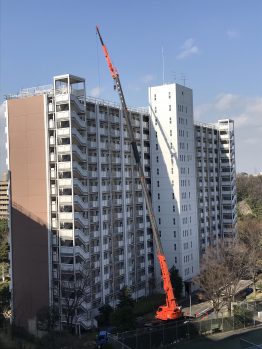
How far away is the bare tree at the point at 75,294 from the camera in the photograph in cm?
3798

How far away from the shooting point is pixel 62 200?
40.1 meters

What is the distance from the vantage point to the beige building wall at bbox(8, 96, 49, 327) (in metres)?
40.9

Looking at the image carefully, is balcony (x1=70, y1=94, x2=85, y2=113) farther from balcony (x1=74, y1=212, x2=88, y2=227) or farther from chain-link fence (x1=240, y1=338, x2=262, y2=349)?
chain-link fence (x1=240, y1=338, x2=262, y2=349)

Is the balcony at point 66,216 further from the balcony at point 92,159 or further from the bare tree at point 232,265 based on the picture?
the bare tree at point 232,265

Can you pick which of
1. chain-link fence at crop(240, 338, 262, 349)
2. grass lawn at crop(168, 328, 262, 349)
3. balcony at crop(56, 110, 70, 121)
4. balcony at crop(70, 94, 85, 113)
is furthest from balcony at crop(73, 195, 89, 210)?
chain-link fence at crop(240, 338, 262, 349)

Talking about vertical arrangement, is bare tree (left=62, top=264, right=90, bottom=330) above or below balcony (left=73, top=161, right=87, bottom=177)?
below

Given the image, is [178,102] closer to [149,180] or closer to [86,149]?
[149,180]

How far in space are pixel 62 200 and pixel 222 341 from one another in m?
17.1

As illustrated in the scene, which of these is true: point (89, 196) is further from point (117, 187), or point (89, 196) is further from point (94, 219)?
point (117, 187)

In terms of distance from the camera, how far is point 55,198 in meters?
41.0

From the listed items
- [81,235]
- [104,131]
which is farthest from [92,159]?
[81,235]

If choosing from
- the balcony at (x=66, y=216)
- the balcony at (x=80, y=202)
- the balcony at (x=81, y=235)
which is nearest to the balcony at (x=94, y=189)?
the balcony at (x=80, y=202)

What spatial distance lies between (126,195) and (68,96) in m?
13.5

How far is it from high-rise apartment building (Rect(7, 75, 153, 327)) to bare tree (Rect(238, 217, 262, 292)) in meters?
15.3
